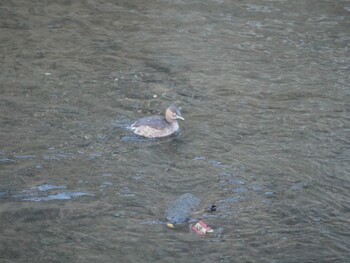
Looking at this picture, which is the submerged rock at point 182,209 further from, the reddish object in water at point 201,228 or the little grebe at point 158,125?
the little grebe at point 158,125

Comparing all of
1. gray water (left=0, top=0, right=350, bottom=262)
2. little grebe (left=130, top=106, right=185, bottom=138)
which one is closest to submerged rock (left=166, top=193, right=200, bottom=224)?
gray water (left=0, top=0, right=350, bottom=262)

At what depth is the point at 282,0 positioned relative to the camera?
14.8 m

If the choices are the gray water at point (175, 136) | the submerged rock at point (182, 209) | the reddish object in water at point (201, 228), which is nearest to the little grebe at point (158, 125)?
the gray water at point (175, 136)

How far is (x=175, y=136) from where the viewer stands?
9.50 metres

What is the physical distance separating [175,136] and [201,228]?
2582mm

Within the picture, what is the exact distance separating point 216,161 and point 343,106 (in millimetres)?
2689

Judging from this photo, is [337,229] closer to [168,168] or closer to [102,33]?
[168,168]

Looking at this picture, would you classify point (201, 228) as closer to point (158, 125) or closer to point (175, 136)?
point (158, 125)

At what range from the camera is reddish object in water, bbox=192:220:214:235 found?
7094mm

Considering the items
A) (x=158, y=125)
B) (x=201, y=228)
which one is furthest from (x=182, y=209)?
(x=158, y=125)

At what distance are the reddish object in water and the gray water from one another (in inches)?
4.3

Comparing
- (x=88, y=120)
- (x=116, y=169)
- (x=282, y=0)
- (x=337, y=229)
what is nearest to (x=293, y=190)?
(x=337, y=229)

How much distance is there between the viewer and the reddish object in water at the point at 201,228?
23.3 feet

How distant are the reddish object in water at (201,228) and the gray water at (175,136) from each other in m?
0.11
